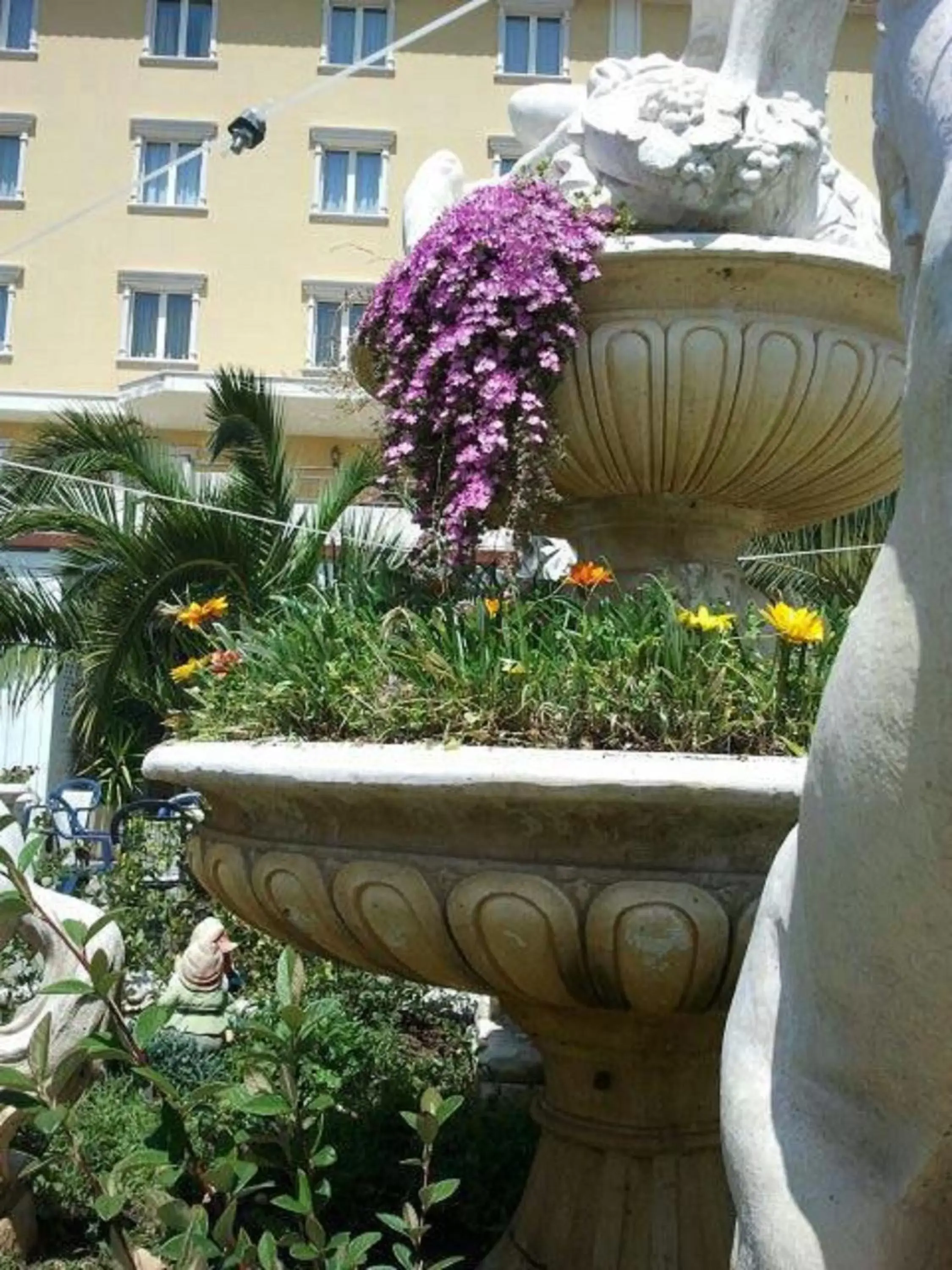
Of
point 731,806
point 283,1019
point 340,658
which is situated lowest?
point 283,1019

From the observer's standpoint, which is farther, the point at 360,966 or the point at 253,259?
the point at 253,259

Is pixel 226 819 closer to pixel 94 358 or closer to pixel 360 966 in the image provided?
pixel 360 966

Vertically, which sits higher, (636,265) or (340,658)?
(636,265)

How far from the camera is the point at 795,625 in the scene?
192cm

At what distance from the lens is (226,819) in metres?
2.14

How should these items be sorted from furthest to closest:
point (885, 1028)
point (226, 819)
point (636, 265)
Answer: point (636, 265) → point (226, 819) → point (885, 1028)

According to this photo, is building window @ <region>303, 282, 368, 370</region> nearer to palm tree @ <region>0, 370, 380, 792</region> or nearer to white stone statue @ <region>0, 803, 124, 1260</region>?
palm tree @ <region>0, 370, 380, 792</region>

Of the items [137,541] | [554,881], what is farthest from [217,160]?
[554,881]

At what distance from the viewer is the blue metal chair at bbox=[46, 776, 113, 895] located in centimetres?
657

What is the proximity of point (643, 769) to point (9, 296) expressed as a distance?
21.0m

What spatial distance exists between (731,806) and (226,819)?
33.6 inches

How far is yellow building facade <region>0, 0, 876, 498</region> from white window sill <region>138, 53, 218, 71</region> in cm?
3

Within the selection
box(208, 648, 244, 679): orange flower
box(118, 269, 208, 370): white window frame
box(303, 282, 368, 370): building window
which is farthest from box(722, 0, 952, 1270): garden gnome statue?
box(118, 269, 208, 370): white window frame

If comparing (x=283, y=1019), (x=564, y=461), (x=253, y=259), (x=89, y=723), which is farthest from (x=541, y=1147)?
(x=253, y=259)
